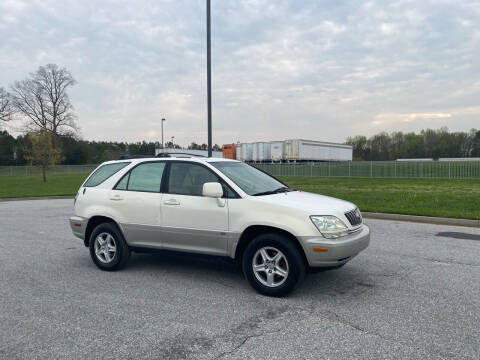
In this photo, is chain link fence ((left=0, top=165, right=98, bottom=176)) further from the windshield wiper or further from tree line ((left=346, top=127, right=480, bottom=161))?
tree line ((left=346, top=127, right=480, bottom=161))

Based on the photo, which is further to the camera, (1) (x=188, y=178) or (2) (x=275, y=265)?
(1) (x=188, y=178)

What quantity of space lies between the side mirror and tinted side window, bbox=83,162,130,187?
190 centimetres

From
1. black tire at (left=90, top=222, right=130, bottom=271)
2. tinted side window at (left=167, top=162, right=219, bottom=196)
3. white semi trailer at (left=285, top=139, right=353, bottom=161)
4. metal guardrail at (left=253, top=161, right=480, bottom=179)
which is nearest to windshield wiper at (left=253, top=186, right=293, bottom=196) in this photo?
tinted side window at (left=167, top=162, right=219, bottom=196)

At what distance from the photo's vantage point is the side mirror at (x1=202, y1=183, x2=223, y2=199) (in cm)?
482

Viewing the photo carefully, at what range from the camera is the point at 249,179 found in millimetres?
5457

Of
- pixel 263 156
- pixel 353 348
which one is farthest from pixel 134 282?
pixel 263 156

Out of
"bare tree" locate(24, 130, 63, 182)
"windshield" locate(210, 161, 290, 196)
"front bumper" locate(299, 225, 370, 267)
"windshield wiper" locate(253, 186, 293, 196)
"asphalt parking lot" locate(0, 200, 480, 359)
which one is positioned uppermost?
"bare tree" locate(24, 130, 63, 182)

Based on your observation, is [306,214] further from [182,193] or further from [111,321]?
[111,321]

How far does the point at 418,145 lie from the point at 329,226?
10330cm

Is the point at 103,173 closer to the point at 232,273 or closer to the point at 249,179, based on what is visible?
the point at 249,179

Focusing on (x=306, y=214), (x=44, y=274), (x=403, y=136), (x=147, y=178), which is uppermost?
(x=403, y=136)

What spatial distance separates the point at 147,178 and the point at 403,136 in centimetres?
11196

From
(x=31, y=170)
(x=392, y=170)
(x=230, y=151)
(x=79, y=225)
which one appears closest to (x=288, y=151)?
(x=230, y=151)

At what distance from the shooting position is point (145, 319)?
Result: 13.2 feet
